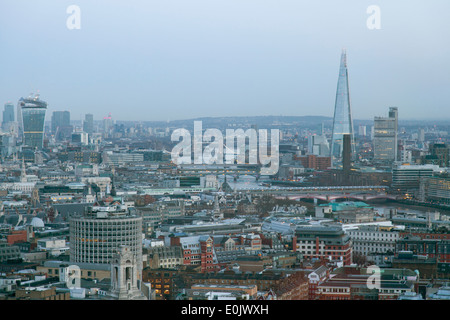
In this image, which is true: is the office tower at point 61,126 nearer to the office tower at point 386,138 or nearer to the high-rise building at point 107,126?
the high-rise building at point 107,126

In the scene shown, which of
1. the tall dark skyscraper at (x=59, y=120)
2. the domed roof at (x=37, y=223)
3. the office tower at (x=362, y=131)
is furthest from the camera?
the office tower at (x=362, y=131)

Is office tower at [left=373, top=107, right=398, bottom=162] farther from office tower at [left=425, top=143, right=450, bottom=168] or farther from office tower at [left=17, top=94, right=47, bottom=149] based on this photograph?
office tower at [left=17, top=94, right=47, bottom=149]

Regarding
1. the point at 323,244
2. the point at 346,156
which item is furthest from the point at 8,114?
the point at 323,244

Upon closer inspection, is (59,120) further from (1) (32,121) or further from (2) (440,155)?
(2) (440,155)

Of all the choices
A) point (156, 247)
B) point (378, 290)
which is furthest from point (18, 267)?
point (378, 290)

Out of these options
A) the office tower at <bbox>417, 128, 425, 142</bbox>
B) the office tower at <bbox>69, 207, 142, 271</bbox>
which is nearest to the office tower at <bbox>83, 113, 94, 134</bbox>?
the office tower at <bbox>417, 128, 425, 142</bbox>

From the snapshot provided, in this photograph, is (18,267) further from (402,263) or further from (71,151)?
(71,151)

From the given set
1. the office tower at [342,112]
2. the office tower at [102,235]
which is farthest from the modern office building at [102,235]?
the office tower at [342,112]
